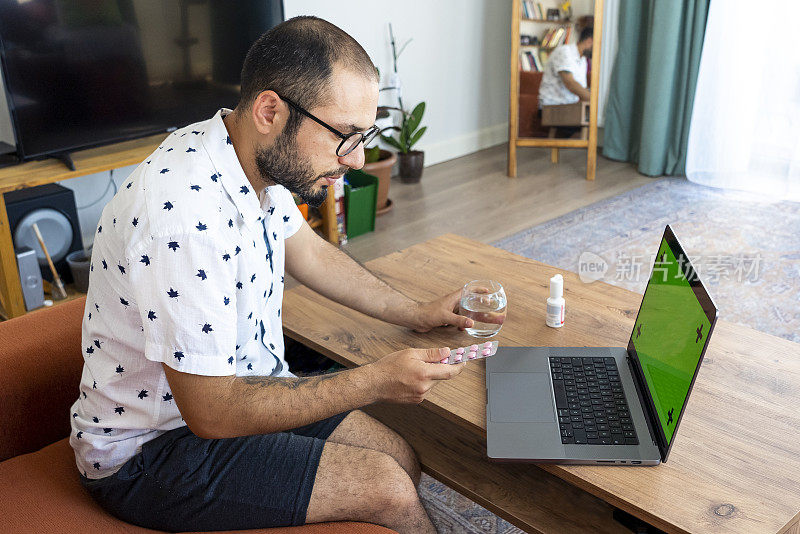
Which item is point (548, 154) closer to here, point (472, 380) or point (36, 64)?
point (36, 64)

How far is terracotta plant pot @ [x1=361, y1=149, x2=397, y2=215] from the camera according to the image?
11.8ft

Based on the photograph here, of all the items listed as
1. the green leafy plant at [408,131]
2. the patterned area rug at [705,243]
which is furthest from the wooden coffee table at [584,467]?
the green leafy plant at [408,131]

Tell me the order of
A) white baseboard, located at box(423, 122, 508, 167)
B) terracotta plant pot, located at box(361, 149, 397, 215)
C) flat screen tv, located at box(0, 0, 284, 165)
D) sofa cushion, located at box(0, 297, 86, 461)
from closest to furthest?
sofa cushion, located at box(0, 297, 86, 461), flat screen tv, located at box(0, 0, 284, 165), terracotta plant pot, located at box(361, 149, 397, 215), white baseboard, located at box(423, 122, 508, 167)

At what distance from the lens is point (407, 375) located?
1273mm

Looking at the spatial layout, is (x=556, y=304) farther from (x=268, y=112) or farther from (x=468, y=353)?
(x=268, y=112)

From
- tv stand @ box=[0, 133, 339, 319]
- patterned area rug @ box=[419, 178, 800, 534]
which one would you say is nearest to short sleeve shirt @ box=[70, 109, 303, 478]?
tv stand @ box=[0, 133, 339, 319]

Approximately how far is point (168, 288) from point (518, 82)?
334cm

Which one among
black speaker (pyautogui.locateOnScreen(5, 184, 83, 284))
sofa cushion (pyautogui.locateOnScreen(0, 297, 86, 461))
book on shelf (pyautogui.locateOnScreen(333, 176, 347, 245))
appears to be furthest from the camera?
book on shelf (pyautogui.locateOnScreen(333, 176, 347, 245))

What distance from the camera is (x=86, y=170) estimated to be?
269cm

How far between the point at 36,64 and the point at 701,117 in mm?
3041

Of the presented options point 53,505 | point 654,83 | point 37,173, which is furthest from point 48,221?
point 654,83

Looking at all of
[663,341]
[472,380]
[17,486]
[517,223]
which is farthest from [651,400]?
[517,223]

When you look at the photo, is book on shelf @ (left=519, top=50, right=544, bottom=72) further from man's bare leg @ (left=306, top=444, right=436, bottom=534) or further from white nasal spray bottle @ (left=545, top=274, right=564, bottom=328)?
man's bare leg @ (left=306, top=444, right=436, bottom=534)

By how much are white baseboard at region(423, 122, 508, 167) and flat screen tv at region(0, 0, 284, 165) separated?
1.53 meters
